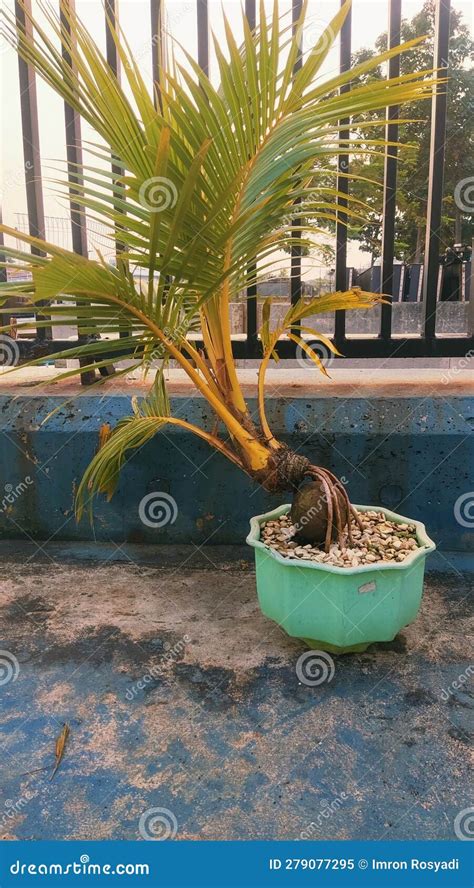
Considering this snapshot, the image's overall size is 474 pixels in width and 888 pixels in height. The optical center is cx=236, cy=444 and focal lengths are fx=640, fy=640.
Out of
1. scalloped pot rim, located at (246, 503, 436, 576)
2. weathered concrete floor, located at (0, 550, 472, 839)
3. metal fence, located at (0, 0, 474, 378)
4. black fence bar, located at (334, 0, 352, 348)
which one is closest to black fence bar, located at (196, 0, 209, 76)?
metal fence, located at (0, 0, 474, 378)

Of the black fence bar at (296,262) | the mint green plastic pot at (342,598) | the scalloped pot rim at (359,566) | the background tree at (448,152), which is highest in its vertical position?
the background tree at (448,152)

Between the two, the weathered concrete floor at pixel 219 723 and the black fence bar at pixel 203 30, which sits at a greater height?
the black fence bar at pixel 203 30

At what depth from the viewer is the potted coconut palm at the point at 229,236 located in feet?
5.02

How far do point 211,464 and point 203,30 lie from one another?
1729 millimetres

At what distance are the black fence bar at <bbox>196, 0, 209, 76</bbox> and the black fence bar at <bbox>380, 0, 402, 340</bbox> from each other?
714 mm

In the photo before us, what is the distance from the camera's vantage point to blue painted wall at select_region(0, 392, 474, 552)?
254 cm

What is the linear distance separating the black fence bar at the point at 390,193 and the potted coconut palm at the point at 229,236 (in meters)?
0.72

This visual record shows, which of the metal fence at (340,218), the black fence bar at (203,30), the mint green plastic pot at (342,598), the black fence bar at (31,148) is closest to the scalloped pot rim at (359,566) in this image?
the mint green plastic pot at (342,598)

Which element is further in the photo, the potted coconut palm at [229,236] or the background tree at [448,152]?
the background tree at [448,152]

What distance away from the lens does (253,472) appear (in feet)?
6.53

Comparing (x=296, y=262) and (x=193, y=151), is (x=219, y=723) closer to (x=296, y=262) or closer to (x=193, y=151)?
(x=193, y=151)

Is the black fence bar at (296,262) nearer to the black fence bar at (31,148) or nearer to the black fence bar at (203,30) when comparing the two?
the black fence bar at (203,30)

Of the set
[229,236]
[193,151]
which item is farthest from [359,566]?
[193,151]

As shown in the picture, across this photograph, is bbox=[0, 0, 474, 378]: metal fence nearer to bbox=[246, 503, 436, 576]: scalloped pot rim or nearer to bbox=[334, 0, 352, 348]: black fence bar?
bbox=[334, 0, 352, 348]: black fence bar
